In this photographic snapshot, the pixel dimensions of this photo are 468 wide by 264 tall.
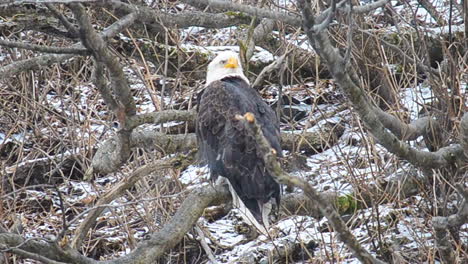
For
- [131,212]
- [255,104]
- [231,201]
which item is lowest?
[131,212]

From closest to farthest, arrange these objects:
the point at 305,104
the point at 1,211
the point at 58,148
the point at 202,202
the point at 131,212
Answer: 1. the point at 202,202
2. the point at 1,211
3. the point at 131,212
4. the point at 58,148
5. the point at 305,104

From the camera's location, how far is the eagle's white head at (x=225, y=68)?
564 centimetres

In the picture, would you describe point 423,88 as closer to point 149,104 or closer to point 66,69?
point 149,104

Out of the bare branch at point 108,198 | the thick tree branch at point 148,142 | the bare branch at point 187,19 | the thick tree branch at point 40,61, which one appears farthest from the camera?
the bare branch at point 187,19

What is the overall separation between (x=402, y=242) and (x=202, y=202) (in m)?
1.55

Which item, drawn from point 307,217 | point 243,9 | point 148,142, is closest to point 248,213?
point 148,142

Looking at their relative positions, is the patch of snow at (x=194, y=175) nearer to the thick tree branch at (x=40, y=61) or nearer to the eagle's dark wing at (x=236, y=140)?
the eagle's dark wing at (x=236, y=140)

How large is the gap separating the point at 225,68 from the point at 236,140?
769 millimetres

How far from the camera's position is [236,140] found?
5023mm

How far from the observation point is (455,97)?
17.0 feet

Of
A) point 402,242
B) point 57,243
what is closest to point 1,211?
point 57,243

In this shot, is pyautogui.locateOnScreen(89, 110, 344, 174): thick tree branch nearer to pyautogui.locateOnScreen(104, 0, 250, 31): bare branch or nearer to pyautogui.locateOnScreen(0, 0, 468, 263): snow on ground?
pyautogui.locateOnScreen(0, 0, 468, 263): snow on ground

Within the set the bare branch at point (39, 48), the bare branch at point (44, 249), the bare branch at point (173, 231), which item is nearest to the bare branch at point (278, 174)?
the bare branch at point (39, 48)

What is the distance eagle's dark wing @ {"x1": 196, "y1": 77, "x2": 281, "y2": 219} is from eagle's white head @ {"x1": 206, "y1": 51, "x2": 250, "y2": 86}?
0.29 metres
